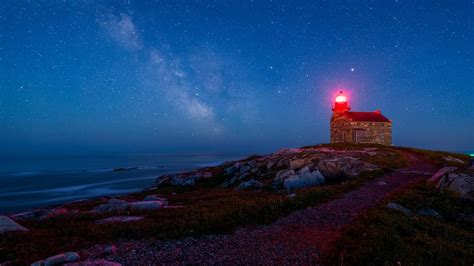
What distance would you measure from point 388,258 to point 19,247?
40.9 ft

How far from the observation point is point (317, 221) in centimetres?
1262

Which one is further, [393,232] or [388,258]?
[393,232]

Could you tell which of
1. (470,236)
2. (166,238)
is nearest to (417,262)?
(470,236)

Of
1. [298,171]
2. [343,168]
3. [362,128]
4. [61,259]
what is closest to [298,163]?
[298,171]

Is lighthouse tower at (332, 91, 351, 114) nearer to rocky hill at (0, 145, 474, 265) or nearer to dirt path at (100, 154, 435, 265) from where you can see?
rocky hill at (0, 145, 474, 265)

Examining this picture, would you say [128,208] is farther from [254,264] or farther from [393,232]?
[393,232]

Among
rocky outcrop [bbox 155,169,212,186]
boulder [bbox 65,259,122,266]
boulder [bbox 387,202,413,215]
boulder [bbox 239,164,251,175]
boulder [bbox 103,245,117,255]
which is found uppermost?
boulder [bbox 65,259,122,266]

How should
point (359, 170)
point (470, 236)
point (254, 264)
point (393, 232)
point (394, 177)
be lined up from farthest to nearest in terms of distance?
point (359, 170)
point (394, 177)
point (470, 236)
point (393, 232)
point (254, 264)

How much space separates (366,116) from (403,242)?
251 feet

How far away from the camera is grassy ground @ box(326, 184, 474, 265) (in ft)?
24.1

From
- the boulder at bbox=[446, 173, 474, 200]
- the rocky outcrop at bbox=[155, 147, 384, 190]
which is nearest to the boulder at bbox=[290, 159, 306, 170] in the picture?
the rocky outcrop at bbox=[155, 147, 384, 190]

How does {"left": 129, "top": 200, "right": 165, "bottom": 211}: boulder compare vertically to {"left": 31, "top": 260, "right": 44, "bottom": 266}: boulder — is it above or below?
below

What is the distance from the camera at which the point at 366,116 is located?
77.3m

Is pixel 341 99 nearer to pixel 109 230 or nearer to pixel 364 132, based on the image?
pixel 364 132
